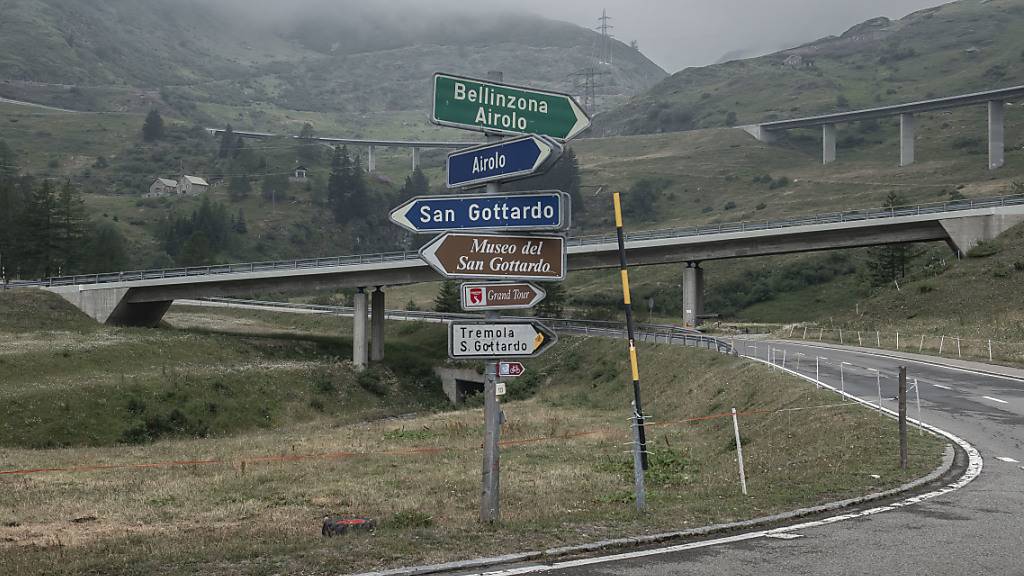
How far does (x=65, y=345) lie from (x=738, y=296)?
74.7 metres

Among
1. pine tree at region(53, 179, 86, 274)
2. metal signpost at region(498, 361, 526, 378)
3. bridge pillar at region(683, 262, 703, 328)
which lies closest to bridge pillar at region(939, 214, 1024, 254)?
bridge pillar at region(683, 262, 703, 328)

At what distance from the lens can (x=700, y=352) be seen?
178 feet

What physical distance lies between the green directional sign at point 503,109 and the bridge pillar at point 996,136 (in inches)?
6350

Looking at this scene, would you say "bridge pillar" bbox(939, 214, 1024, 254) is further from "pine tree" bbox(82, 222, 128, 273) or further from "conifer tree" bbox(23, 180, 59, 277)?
"conifer tree" bbox(23, 180, 59, 277)

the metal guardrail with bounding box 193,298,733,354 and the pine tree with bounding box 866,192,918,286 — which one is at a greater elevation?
the pine tree with bounding box 866,192,918,286

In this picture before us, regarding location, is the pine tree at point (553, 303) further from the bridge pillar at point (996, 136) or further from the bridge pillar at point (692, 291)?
the bridge pillar at point (996, 136)

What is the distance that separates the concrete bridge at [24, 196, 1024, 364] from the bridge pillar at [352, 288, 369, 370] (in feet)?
0.28

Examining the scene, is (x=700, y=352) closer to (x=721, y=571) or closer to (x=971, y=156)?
(x=721, y=571)

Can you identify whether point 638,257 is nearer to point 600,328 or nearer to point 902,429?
point 600,328

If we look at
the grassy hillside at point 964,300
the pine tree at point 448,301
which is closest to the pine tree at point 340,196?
the pine tree at point 448,301

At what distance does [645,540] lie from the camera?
12.1m

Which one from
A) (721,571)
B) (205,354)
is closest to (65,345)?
(205,354)

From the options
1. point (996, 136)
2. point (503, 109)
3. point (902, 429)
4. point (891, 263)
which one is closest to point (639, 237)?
point (891, 263)

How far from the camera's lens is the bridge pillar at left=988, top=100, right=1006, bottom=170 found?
155 metres
